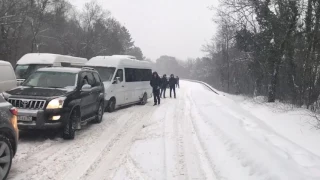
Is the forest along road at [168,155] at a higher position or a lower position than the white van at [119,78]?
lower

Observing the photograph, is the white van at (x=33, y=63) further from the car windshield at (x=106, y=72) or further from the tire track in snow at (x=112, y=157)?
the tire track in snow at (x=112, y=157)

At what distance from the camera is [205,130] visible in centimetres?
971

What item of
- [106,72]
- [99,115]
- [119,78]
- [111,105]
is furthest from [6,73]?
[119,78]

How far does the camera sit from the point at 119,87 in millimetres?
14617

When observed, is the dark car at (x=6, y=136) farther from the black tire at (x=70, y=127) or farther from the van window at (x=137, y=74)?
the van window at (x=137, y=74)

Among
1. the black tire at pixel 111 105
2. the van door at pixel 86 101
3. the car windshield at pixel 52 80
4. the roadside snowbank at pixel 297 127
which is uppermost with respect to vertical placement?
the car windshield at pixel 52 80

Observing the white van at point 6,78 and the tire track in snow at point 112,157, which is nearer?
the tire track in snow at point 112,157

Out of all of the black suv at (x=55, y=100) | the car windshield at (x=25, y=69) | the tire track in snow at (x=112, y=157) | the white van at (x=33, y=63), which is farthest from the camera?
the white van at (x=33, y=63)

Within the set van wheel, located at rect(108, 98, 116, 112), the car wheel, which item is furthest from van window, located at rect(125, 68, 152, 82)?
the car wheel

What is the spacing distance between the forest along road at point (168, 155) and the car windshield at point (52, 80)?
4.73 ft

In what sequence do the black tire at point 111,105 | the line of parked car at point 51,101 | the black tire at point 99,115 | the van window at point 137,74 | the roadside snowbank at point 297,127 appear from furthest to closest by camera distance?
1. the van window at point 137,74
2. the black tire at point 111,105
3. the black tire at point 99,115
4. the roadside snowbank at point 297,127
5. the line of parked car at point 51,101

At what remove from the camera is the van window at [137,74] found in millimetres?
15641

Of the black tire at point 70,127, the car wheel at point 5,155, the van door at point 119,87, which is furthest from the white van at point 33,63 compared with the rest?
the car wheel at point 5,155

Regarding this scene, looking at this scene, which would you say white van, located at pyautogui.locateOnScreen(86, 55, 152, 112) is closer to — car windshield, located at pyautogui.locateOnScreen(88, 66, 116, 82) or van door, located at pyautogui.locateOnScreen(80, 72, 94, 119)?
car windshield, located at pyautogui.locateOnScreen(88, 66, 116, 82)
